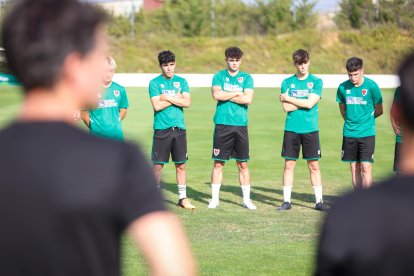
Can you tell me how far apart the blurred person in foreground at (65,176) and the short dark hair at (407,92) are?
2.41ft

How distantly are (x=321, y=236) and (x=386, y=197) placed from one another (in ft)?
0.77

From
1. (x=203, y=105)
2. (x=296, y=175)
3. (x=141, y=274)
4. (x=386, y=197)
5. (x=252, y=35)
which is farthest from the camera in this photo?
(x=252, y=35)

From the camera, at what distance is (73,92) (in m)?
2.25

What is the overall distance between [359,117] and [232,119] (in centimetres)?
175

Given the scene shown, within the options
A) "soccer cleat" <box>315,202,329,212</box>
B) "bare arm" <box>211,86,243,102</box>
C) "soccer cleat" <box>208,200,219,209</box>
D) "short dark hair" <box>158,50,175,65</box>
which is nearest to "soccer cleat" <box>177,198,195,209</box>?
"soccer cleat" <box>208,200,219,209</box>

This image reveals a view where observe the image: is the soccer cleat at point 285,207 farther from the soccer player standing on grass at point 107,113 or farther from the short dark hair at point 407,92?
the short dark hair at point 407,92

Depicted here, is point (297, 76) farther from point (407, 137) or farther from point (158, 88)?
point (407, 137)

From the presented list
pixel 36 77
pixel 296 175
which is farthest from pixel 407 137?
pixel 296 175

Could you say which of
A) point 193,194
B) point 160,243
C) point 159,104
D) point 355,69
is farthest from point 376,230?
point 193,194

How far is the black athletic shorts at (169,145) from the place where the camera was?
1093 cm

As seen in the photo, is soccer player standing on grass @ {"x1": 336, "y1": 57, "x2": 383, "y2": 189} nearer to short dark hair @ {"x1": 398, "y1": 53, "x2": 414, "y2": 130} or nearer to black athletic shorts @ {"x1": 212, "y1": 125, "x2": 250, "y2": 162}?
black athletic shorts @ {"x1": 212, "y1": 125, "x2": 250, "y2": 162}

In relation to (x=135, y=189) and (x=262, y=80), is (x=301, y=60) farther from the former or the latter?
(x=262, y=80)

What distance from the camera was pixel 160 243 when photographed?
217 cm

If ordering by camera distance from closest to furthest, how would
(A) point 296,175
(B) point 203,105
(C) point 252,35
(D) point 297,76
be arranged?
(D) point 297,76, (A) point 296,175, (B) point 203,105, (C) point 252,35
